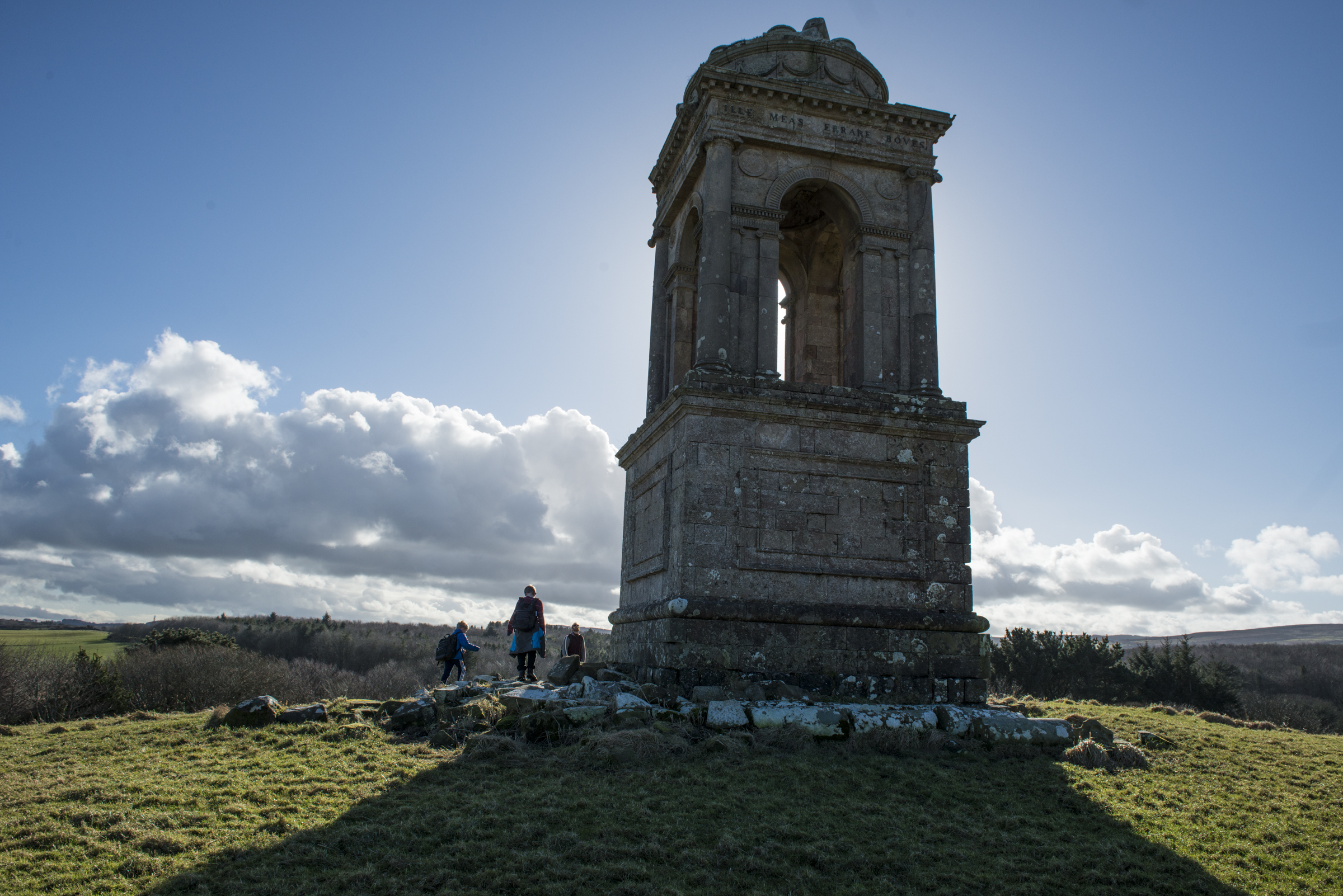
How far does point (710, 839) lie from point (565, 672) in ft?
20.1

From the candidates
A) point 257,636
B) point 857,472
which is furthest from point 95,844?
point 257,636

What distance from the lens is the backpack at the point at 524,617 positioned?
41.7 ft

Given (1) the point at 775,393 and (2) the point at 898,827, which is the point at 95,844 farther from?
(1) the point at 775,393

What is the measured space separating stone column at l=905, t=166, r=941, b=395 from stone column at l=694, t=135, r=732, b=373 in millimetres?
2700

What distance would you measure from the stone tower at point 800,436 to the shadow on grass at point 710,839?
9.50 ft

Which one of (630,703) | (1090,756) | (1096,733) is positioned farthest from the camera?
(1096,733)

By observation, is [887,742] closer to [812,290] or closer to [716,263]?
[716,263]

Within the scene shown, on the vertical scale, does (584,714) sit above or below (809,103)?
below

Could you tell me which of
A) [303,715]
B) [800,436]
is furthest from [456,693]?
[800,436]

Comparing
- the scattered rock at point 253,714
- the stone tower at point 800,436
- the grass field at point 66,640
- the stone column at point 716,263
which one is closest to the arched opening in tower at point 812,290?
the stone tower at point 800,436

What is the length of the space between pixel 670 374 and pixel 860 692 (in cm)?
605

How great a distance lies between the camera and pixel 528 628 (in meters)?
12.7

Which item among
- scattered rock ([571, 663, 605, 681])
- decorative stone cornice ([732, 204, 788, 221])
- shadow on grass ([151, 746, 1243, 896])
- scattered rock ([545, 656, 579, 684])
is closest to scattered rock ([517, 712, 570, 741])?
shadow on grass ([151, 746, 1243, 896])

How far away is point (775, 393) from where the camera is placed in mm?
10500
